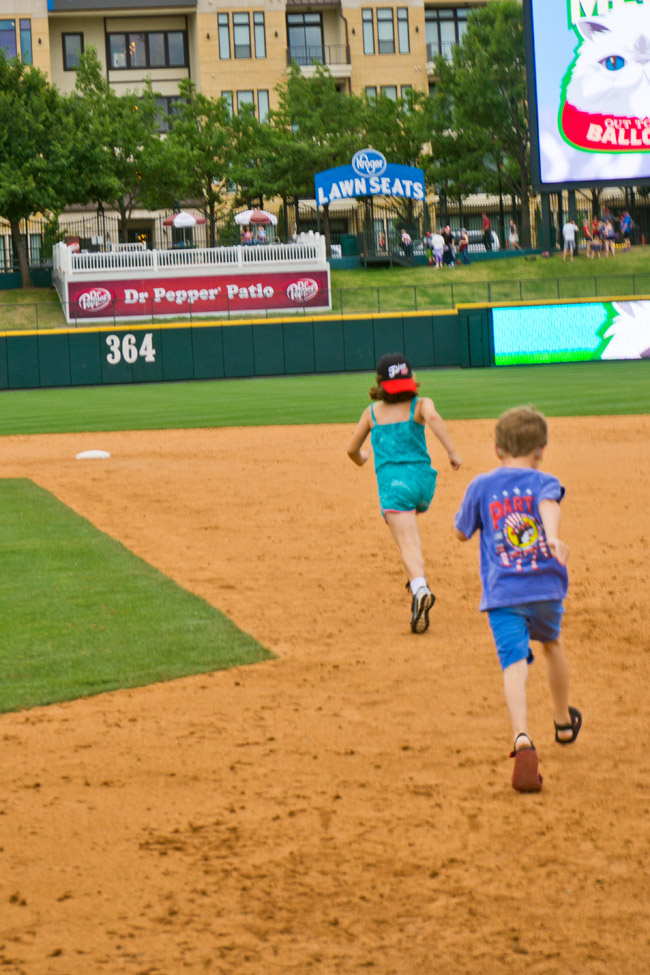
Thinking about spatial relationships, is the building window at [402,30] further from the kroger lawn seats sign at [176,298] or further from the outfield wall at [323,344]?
the outfield wall at [323,344]

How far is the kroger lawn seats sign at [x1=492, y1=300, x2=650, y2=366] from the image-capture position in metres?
33.6

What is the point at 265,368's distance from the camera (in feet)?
116

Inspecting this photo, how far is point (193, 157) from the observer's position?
5275 cm

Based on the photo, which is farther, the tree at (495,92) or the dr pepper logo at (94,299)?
the tree at (495,92)

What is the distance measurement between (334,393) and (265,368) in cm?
764

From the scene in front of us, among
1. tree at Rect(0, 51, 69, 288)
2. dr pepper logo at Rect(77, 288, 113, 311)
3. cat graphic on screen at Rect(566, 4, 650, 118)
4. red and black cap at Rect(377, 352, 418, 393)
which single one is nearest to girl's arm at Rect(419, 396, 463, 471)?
red and black cap at Rect(377, 352, 418, 393)

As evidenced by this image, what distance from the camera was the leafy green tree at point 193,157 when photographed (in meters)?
52.0

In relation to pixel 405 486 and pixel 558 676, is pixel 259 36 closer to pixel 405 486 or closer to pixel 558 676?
pixel 405 486

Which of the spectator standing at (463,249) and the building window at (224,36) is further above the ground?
the building window at (224,36)

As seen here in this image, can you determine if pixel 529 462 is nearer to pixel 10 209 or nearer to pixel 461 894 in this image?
pixel 461 894

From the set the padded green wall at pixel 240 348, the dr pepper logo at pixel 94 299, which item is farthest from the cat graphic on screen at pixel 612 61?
the dr pepper logo at pixel 94 299

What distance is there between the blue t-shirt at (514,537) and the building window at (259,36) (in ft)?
202

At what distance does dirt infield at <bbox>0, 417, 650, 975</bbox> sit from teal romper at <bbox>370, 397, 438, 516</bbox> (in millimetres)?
836

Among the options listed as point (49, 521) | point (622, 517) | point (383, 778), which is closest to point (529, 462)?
point (383, 778)
